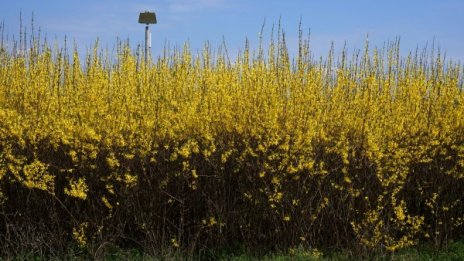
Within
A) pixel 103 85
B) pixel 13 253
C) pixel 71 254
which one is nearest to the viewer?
pixel 71 254

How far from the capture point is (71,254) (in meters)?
A: 5.93

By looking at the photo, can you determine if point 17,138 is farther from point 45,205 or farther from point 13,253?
point 13,253

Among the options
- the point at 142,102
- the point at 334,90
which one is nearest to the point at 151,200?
the point at 142,102

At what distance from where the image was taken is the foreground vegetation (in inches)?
241

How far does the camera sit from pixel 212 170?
6230mm

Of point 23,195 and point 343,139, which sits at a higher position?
point 343,139

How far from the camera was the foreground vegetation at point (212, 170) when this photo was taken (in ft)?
20.1

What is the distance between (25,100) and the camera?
6988mm

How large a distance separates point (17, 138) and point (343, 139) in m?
3.58

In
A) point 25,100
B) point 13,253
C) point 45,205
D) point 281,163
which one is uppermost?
point 25,100

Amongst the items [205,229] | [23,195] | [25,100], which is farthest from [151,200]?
[25,100]

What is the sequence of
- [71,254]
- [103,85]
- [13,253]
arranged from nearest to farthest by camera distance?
[71,254], [13,253], [103,85]

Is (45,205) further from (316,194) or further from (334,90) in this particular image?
(334,90)

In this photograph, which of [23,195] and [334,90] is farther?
[334,90]
